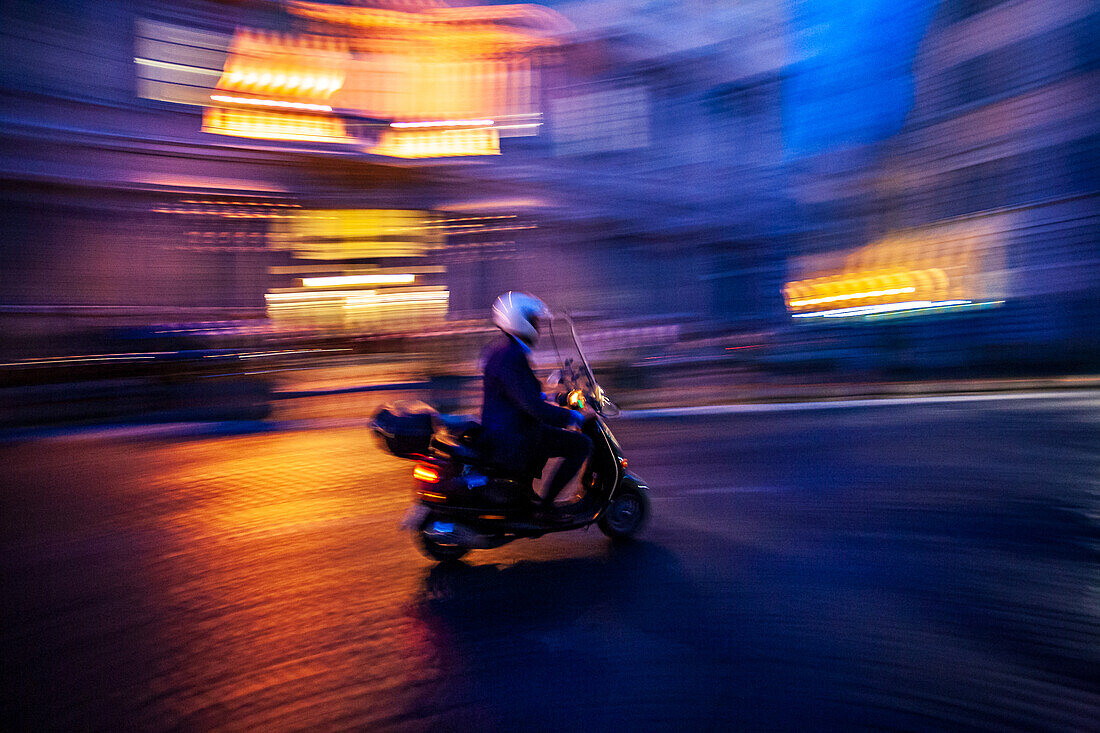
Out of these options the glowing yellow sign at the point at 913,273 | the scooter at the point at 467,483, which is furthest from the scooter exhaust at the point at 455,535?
the glowing yellow sign at the point at 913,273

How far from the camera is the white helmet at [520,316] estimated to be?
15.4ft

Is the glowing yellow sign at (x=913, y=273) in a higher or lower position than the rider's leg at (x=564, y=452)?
higher

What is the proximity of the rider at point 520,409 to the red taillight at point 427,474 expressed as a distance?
351mm

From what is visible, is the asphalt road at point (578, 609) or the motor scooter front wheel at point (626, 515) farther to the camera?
the motor scooter front wheel at point (626, 515)

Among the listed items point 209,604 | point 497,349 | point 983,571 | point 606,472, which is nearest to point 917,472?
point 983,571

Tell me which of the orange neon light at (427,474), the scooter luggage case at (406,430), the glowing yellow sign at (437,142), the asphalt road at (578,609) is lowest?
the asphalt road at (578,609)

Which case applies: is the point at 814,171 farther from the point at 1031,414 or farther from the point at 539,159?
the point at 1031,414

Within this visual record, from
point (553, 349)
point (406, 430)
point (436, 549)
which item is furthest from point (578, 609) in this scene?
point (553, 349)

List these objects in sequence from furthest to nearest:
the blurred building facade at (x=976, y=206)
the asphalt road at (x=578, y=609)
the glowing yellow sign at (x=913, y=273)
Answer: the glowing yellow sign at (x=913, y=273) < the blurred building facade at (x=976, y=206) < the asphalt road at (x=578, y=609)

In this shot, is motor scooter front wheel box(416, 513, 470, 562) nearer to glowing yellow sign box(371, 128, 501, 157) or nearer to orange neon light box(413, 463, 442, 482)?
orange neon light box(413, 463, 442, 482)

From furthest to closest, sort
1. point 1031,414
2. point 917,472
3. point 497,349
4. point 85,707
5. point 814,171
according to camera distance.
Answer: point 814,171, point 1031,414, point 917,472, point 497,349, point 85,707

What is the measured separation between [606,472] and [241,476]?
4.29m

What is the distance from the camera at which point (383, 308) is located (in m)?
20.4

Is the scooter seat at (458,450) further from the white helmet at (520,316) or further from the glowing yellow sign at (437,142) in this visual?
the glowing yellow sign at (437,142)
